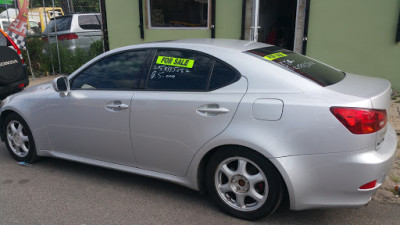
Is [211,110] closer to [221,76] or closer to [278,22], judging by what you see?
[221,76]

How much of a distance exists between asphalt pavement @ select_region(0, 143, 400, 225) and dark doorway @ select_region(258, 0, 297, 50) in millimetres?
6361

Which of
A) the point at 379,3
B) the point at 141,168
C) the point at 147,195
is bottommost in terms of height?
the point at 147,195

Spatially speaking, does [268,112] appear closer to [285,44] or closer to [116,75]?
[116,75]

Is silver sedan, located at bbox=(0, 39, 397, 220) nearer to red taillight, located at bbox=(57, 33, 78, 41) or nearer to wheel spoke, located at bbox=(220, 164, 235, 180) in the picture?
wheel spoke, located at bbox=(220, 164, 235, 180)

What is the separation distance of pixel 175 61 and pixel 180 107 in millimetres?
517

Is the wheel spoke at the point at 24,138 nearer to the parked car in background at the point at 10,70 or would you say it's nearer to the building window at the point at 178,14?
the parked car in background at the point at 10,70

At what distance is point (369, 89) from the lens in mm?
2949

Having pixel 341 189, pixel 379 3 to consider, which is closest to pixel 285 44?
pixel 379 3

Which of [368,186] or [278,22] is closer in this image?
[368,186]

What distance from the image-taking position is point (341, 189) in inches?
106

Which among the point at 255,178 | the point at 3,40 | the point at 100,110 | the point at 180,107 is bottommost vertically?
the point at 255,178

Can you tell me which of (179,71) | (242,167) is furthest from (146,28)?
(242,167)

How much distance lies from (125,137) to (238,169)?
1.24 m

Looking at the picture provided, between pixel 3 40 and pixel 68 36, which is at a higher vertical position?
pixel 3 40
